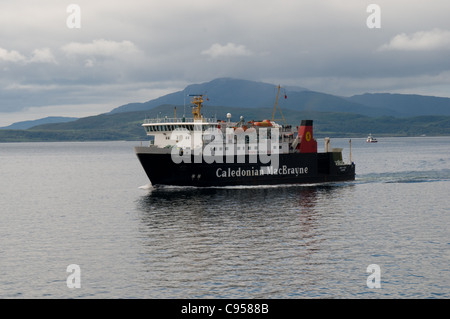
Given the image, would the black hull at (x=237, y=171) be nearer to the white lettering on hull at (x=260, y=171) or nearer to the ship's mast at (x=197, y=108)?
the white lettering on hull at (x=260, y=171)

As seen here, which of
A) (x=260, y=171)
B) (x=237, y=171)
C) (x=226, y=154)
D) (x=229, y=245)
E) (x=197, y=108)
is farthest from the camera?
(x=197, y=108)

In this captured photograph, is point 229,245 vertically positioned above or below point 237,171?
below

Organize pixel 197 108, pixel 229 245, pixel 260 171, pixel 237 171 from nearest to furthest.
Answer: pixel 229 245
pixel 237 171
pixel 260 171
pixel 197 108

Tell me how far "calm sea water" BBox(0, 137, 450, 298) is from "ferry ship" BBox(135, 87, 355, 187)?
3320 mm

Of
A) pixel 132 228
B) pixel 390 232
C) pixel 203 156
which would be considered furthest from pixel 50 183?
pixel 390 232

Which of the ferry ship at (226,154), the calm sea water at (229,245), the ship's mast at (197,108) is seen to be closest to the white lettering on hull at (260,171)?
the ferry ship at (226,154)

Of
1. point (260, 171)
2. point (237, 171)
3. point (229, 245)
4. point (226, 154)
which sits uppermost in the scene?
point (226, 154)

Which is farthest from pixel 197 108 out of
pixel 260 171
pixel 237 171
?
pixel 260 171

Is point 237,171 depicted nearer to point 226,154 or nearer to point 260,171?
point 226,154

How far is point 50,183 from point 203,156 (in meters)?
37.4

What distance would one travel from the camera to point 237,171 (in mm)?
63719

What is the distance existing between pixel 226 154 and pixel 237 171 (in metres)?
3.14

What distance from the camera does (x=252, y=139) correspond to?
65.4 m
